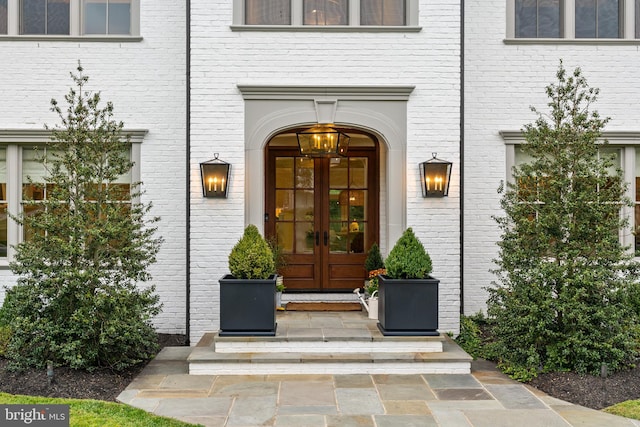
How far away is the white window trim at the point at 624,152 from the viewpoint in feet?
25.9

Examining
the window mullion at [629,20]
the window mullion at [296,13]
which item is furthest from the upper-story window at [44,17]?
the window mullion at [629,20]

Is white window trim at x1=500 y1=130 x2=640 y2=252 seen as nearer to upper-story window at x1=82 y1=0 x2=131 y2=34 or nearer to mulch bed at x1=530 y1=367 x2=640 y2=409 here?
mulch bed at x1=530 y1=367 x2=640 y2=409

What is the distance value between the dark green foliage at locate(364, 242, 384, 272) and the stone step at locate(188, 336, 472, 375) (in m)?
2.14

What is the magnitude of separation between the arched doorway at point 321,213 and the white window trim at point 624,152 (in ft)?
6.68

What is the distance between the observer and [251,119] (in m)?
7.23

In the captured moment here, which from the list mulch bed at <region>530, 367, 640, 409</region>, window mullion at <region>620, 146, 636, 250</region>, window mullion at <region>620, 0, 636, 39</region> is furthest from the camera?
window mullion at <region>620, 0, 636, 39</region>

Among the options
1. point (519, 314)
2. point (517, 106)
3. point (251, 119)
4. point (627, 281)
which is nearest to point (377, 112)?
point (251, 119)

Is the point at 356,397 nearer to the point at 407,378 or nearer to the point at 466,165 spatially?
the point at 407,378

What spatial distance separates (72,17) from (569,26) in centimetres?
751

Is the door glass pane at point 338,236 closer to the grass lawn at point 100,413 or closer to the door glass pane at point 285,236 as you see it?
the door glass pane at point 285,236

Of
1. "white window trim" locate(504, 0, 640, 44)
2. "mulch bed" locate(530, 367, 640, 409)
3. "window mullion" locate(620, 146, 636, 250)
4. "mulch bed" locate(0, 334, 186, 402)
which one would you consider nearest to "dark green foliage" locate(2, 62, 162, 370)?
"mulch bed" locate(0, 334, 186, 402)

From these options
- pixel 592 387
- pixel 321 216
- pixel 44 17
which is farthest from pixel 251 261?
pixel 44 17

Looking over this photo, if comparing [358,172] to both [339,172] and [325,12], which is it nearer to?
[339,172]

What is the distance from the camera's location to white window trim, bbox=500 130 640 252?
25.9 feet
